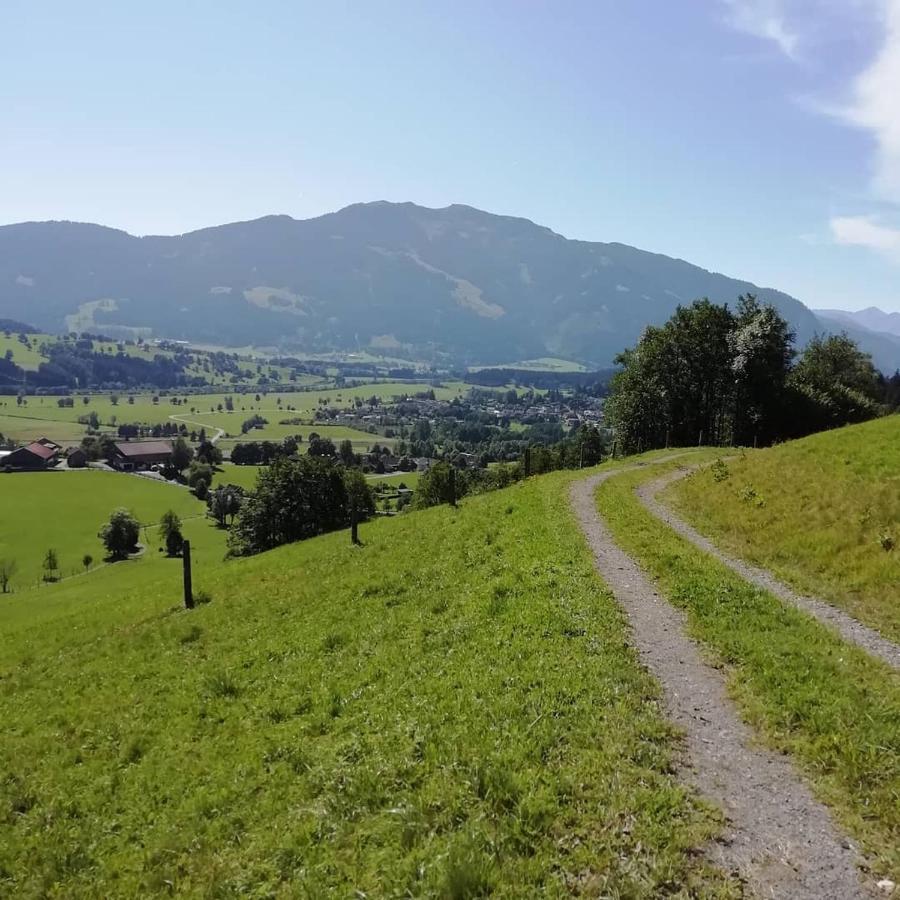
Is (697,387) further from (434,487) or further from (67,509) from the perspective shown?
(67,509)

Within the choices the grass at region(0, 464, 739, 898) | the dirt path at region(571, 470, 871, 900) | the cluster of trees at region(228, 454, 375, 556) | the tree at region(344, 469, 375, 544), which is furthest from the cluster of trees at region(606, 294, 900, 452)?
the dirt path at region(571, 470, 871, 900)

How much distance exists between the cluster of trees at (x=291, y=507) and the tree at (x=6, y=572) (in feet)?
137

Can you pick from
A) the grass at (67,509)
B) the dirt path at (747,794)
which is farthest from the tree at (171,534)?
the dirt path at (747,794)

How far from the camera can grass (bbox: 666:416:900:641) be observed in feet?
65.3

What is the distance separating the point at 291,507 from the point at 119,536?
57942 mm

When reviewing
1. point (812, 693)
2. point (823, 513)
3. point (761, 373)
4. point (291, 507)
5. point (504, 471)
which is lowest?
point (291, 507)

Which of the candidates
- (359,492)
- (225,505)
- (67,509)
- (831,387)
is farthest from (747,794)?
(67,509)

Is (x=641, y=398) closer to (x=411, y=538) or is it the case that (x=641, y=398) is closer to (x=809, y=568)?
(x=411, y=538)

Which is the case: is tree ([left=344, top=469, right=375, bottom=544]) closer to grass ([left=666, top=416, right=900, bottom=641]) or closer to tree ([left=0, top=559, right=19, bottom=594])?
tree ([left=0, top=559, right=19, bottom=594])

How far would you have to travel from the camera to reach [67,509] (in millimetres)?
153500

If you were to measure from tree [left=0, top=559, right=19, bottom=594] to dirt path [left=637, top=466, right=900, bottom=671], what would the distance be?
114 metres

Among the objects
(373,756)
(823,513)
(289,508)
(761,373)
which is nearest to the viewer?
(373,756)

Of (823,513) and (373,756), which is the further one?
(823,513)

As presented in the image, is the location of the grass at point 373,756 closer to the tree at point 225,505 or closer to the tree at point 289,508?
the tree at point 289,508
